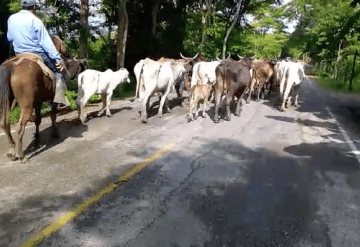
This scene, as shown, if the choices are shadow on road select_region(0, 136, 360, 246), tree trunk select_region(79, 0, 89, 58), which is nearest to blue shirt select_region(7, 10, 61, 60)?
shadow on road select_region(0, 136, 360, 246)

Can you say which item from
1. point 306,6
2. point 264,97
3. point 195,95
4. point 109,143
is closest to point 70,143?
point 109,143

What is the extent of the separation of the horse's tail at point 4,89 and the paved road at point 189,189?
845 millimetres

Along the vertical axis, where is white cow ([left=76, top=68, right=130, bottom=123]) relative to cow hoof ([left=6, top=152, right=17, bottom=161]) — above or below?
above

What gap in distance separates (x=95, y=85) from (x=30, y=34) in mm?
4044

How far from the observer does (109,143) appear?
9148 mm

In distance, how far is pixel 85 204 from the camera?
18.7 ft

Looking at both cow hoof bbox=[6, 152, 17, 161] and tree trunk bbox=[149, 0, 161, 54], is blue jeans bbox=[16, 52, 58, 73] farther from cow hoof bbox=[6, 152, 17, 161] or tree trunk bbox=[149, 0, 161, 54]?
tree trunk bbox=[149, 0, 161, 54]

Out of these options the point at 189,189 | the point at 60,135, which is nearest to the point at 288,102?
the point at 60,135

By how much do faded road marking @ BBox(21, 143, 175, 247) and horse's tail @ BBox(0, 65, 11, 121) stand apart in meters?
2.16

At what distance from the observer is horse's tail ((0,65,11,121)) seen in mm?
A: 7281

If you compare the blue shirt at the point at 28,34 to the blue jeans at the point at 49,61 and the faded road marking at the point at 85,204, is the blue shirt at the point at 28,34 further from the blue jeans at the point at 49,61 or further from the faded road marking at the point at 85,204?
the faded road marking at the point at 85,204

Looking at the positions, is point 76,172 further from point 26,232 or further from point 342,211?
point 342,211

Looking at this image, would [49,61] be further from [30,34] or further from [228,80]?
[228,80]

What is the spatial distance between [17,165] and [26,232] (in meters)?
2.66
